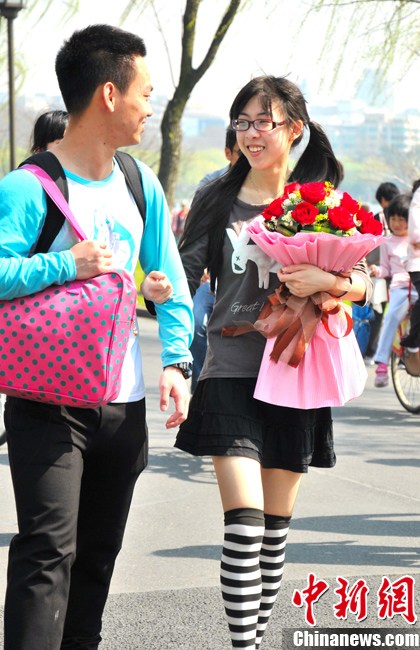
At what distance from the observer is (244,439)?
3.70 meters

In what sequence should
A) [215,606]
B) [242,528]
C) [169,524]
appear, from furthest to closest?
[169,524] < [215,606] < [242,528]

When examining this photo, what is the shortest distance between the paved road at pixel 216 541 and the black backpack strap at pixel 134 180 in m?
1.66

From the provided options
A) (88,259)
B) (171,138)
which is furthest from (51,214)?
(171,138)

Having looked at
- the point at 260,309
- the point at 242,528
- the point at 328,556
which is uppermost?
the point at 260,309

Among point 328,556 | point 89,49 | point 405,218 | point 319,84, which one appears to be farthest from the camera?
point 319,84

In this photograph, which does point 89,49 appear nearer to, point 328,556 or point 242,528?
point 242,528

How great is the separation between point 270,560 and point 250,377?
610mm

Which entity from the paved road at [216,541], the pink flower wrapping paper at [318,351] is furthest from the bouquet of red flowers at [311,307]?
the paved road at [216,541]

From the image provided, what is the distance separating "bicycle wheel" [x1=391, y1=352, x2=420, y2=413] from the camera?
10.1 metres

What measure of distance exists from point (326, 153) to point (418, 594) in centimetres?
177

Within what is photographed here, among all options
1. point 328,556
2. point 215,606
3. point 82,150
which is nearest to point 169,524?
point 328,556

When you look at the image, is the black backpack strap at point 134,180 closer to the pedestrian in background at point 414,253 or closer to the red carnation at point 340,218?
the red carnation at point 340,218

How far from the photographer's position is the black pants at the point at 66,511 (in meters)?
2.97

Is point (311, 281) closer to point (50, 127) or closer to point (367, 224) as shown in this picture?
point (367, 224)
